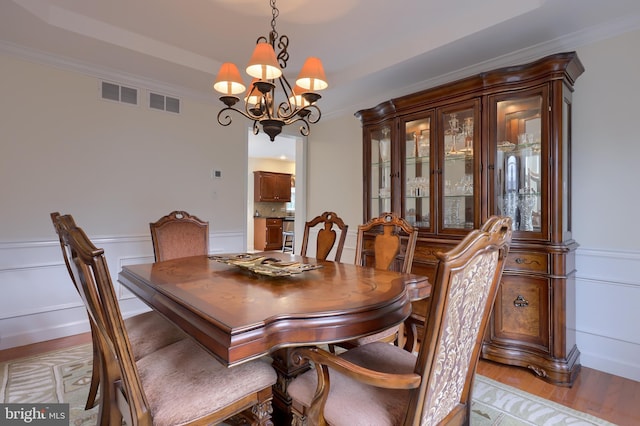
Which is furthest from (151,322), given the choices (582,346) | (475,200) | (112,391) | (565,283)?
(582,346)

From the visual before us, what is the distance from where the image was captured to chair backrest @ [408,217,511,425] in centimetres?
84

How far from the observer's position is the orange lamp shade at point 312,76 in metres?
1.87

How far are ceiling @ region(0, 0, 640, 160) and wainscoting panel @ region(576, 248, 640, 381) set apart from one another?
1608 millimetres

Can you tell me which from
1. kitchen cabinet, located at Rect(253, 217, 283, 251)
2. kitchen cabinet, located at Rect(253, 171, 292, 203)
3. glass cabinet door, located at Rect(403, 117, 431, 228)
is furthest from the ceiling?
kitchen cabinet, located at Rect(253, 171, 292, 203)

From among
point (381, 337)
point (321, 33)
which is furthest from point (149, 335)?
point (321, 33)

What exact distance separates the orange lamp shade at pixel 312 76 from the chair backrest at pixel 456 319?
1.32 metres

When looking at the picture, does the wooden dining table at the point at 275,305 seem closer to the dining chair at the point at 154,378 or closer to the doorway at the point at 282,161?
the dining chair at the point at 154,378

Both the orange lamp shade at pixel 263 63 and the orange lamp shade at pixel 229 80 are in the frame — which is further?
the orange lamp shade at pixel 229 80

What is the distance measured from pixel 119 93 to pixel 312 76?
235 cm

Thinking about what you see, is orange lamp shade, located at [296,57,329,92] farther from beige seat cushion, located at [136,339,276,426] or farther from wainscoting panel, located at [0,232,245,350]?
wainscoting panel, located at [0,232,245,350]

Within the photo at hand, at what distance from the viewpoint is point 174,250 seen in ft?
8.24

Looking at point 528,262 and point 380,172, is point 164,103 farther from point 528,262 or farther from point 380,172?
point 528,262

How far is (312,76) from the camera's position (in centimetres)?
187

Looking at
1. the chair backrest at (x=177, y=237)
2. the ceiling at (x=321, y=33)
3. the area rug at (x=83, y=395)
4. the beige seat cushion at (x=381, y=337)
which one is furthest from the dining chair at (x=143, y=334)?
the ceiling at (x=321, y=33)
